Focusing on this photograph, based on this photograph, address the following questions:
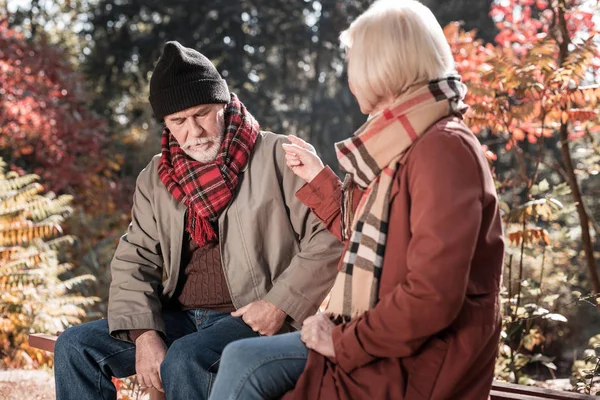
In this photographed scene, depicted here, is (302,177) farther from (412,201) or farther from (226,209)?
(412,201)

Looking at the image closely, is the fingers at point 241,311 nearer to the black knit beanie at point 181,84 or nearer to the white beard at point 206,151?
the white beard at point 206,151

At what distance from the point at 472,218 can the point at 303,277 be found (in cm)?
106

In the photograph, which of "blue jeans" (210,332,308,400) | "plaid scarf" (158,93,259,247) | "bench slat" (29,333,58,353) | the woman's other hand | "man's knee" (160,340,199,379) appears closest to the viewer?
"blue jeans" (210,332,308,400)

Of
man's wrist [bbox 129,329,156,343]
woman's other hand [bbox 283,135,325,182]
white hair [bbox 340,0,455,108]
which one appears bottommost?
man's wrist [bbox 129,329,156,343]

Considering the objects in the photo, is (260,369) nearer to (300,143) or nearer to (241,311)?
(241,311)

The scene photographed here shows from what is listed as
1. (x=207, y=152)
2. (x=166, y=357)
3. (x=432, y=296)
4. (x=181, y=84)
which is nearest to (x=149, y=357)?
(x=166, y=357)

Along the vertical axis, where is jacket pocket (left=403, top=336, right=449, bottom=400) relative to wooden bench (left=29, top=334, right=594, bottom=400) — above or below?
above

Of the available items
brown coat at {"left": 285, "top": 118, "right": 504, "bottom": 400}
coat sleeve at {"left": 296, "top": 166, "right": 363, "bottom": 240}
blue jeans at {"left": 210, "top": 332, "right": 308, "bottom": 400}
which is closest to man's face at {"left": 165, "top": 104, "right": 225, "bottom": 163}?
coat sleeve at {"left": 296, "top": 166, "right": 363, "bottom": 240}

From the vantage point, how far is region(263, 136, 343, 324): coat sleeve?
2854mm

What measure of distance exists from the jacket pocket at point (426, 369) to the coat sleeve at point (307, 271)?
880 mm

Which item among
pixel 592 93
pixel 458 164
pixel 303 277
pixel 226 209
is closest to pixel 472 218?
pixel 458 164

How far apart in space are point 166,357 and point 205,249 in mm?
556

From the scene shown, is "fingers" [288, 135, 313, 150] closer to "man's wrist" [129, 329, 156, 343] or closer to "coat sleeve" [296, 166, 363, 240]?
"coat sleeve" [296, 166, 363, 240]

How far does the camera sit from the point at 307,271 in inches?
113
